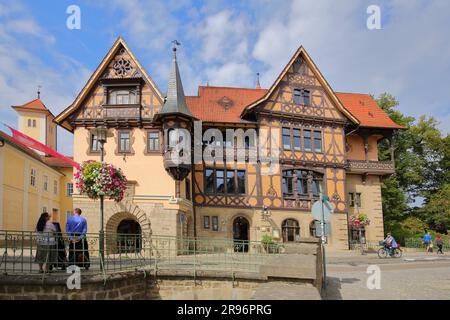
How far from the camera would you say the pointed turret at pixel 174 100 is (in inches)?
917

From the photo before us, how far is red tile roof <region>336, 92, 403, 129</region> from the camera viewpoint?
32.2 metres

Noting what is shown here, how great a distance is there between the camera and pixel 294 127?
29.1 metres

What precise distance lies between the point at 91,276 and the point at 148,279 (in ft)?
8.84

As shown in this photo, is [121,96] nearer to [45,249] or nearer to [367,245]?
[45,249]

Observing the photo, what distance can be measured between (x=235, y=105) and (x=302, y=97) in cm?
461

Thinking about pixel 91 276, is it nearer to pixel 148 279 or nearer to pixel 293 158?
pixel 148 279

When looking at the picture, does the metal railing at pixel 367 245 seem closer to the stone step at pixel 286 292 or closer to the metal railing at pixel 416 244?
the metal railing at pixel 416 244

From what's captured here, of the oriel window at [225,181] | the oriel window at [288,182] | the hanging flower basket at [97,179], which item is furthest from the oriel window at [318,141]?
the hanging flower basket at [97,179]

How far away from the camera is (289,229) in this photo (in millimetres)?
28234

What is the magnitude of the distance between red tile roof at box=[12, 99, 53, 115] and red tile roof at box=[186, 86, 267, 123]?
29.6m

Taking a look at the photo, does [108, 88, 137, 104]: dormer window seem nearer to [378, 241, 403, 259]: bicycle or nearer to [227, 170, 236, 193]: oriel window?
[227, 170, 236, 193]: oriel window

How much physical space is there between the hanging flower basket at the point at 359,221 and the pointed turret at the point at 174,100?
13466 mm

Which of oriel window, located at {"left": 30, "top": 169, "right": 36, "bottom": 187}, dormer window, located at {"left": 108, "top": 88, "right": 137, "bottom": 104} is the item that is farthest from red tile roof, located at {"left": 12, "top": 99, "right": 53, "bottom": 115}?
dormer window, located at {"left": 108, "top": 88, "right": 137, "bottom": 104}
